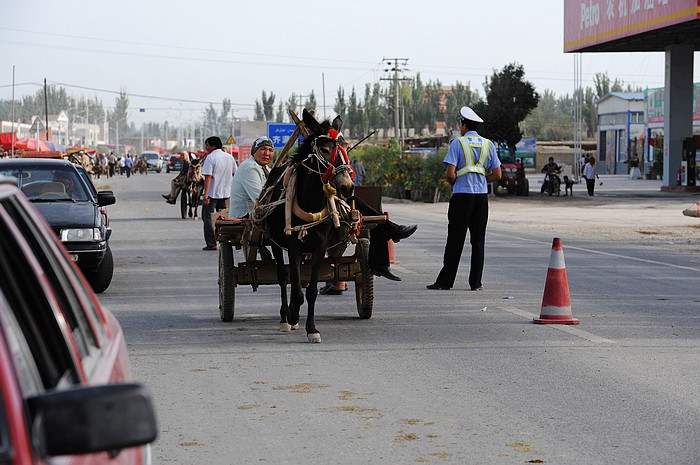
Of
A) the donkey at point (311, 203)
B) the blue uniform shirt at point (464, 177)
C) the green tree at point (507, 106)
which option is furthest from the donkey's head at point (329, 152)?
the green tree at point (507, 106)

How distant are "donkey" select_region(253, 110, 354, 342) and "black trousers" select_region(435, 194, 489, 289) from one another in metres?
3.58

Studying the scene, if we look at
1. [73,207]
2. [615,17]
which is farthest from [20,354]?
[615,17]

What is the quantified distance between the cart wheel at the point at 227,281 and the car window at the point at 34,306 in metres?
7.75

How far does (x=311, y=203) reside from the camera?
32.4 ft

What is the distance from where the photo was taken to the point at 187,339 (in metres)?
9.98

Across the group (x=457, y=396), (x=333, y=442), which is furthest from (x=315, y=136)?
(x=333, y=442)

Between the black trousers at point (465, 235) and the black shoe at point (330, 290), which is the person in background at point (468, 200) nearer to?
the black trousers at point (465, 235)

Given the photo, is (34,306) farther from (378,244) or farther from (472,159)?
(472,159)

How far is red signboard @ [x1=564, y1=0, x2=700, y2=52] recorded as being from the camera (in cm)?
4156

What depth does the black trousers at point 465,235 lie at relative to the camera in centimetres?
1352

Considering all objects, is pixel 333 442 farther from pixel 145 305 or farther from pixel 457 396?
pixel 145 305

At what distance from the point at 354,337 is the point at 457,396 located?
8.72 feet

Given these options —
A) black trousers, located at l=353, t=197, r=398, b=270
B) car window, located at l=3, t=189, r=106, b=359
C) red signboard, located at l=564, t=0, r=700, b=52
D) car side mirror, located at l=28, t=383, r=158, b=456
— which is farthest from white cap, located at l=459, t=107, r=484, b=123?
red signboard, located at l=564, t=0, r=700, b=52

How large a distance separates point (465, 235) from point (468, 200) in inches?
16.5
